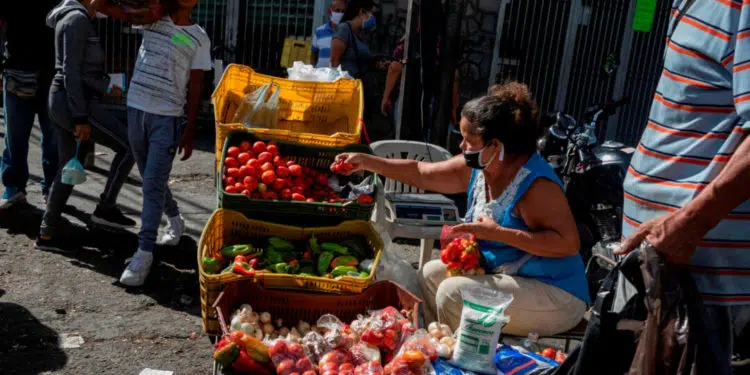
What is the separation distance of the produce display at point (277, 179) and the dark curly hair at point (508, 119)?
87 cm

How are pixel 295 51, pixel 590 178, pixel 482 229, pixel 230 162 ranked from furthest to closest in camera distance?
pixel 295 51, pixel 590 178, pixel 230 162, pixel 482 229

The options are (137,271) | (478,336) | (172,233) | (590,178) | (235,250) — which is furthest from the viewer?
(172,233)

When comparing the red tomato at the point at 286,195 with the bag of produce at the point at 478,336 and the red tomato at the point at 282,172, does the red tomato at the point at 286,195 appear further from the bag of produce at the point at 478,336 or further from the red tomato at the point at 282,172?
the bag of produce at the point at 478,336

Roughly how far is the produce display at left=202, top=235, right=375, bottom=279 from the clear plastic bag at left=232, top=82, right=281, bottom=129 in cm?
92

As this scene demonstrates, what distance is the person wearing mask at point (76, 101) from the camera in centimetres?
495

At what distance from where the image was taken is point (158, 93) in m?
4.74

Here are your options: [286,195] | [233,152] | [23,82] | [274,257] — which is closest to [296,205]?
[286,195]

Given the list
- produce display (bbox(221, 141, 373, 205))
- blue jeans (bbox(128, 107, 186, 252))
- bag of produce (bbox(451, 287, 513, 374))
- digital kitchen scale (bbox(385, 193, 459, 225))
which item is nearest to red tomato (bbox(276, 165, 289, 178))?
produce display (bbox(221, 141, 373, 205))

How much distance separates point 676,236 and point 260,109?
2.96m

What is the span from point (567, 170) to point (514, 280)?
7.18 ft

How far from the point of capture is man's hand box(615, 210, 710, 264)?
2.17m

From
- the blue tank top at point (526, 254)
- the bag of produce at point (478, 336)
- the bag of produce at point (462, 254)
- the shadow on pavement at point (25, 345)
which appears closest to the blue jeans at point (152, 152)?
the shadow on pavement at point (25, 345)

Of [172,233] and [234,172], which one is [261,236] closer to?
[234,172]

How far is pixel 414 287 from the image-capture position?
13.2ft
